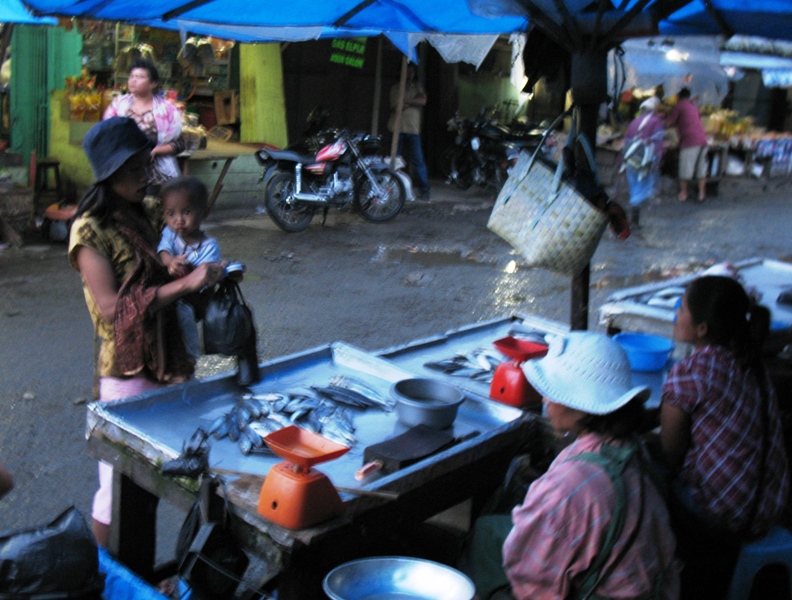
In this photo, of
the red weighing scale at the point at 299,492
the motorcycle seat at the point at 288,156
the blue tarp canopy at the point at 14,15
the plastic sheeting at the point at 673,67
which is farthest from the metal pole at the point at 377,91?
the red weighing scale at the point at 299,492

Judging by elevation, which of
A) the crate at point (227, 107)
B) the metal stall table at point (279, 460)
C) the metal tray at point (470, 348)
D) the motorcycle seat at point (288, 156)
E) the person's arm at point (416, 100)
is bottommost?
the metal stall table at point (279, 460)

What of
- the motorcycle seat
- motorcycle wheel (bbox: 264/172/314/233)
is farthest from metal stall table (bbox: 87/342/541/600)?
the motorcycle seat

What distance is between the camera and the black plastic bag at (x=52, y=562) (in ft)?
7.27

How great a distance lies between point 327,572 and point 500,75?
602 inches

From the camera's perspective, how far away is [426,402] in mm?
2879

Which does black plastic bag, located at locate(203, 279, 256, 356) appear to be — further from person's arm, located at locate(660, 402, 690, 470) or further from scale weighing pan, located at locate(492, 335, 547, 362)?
person's arm, located at locate(660, 402, 690, 470)

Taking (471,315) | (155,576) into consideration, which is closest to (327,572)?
(155,576)

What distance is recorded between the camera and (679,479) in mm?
2729

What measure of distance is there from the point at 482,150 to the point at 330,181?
4686mm

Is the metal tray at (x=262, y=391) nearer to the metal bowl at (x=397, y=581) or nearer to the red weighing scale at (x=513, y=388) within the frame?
the red weighing scale at (x=513, y=388)

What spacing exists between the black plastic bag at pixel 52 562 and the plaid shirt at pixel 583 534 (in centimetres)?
120

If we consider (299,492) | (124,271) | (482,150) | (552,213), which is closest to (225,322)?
(124,271)

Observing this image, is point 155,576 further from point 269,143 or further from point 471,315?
point 269,143

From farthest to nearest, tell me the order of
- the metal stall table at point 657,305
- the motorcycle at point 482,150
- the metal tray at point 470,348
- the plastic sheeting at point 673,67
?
the motorcycle at point 482,150, the plastic sheeting at point 673,67, the metal stall table at point 657,305, the metal tray at point 470,348
